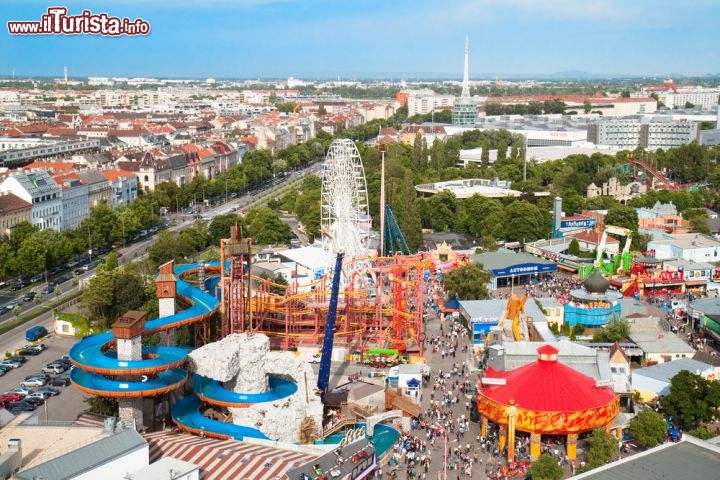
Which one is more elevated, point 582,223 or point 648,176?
point 648,176

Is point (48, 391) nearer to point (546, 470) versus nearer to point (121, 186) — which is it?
point (546, 470)

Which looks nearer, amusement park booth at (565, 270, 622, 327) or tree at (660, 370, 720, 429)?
tree at (660, 370, 720, 429)

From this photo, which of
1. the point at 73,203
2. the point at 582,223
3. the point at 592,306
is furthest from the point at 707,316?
the point at 73,203

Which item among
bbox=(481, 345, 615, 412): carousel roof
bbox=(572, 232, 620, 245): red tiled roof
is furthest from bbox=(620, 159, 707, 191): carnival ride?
bbox=(481, 345, 615, 412): carousel roof

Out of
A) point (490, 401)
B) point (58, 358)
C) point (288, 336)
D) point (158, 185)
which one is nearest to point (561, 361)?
point (490, 401)

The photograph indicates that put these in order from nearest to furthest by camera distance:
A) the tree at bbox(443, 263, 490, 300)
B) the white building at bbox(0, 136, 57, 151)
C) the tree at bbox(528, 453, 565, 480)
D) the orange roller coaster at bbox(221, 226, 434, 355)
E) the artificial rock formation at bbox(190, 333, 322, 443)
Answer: the tree at bbox(528, 453, 565, 480)
the artificial rock formation at bbox(190, 333, 322, 443)
the orange roller coaster at bbox(221, 226, 434, 355)
the tree at bbox(443, 263, 490, 300)
the white building at bbox(0, 136, 57, 151)

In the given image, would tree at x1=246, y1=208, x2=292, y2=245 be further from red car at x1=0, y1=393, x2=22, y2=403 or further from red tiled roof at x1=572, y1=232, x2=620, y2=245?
red car at x1=0, y1=393, x2=22, y2=403

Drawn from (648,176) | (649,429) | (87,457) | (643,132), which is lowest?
(649,429)
